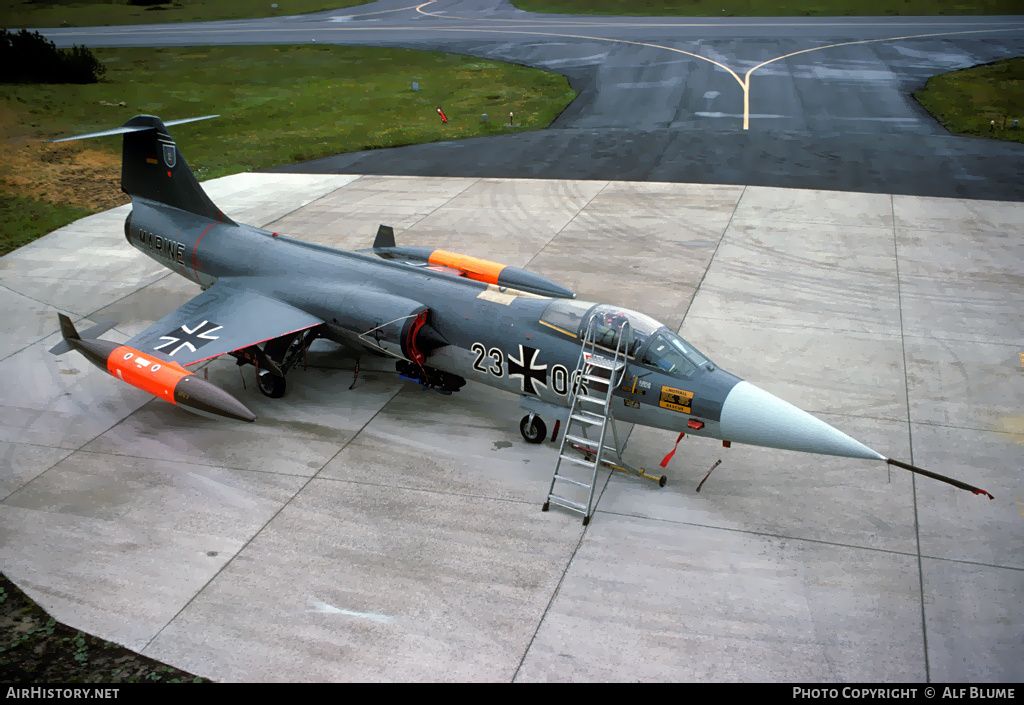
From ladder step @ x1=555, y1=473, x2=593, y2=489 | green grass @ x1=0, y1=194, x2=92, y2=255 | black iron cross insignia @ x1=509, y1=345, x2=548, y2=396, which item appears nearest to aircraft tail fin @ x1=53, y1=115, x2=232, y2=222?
green grass @ x1=0, y1=194, x2=92, y2=255

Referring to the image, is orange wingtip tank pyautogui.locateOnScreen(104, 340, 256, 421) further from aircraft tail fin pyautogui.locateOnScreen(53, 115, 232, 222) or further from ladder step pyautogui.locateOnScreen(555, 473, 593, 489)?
ladder step pyautogui.locateOnScreen(555, 473, 593, 489)

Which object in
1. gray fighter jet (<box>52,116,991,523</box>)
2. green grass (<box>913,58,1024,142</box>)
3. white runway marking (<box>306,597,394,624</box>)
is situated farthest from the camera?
green grass (<box>913,58,1024,142</box>)

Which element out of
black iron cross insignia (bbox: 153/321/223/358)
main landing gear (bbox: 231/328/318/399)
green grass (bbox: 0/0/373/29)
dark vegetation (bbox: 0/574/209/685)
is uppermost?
green grass (bbox: 0/0/373/29)

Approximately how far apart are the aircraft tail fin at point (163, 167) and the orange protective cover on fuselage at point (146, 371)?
4.65 m

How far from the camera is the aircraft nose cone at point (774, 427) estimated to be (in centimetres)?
1096

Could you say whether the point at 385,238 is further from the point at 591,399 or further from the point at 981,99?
the point at 981,99

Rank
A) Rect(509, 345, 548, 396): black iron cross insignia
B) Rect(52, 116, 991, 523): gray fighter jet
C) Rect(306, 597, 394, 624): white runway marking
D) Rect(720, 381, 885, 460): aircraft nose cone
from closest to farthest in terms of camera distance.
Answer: Rect(306, 597, 394, 624): white runway marking, Rect(720, 381, 885, 460): aircraft nose cone, Rect(52, 116, 991, 523): gray fighter jet, Rect(509, 345, 548, 396): black iron cross insignia

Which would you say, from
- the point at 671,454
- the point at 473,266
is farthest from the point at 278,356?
the point at 671,454

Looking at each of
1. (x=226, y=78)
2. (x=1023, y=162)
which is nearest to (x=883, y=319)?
(x=1023, y=162)

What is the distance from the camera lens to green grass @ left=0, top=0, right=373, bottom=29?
6100 centimetres

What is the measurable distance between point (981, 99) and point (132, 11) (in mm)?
62501

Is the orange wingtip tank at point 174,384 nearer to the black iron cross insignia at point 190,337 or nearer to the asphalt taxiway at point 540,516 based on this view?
the black iron cross insignia at point 190,337

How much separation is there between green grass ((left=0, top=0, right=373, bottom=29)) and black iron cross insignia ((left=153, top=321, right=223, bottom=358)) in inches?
2215

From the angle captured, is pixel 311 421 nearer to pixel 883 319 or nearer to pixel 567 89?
pixel 883 319
